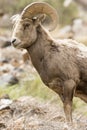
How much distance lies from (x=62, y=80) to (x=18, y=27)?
127 centimetres

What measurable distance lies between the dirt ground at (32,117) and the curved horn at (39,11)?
1840mm

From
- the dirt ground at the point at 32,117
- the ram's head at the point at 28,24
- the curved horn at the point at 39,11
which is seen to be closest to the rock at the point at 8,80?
the dirt ground at the point at 32,117

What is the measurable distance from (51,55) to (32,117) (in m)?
1.55

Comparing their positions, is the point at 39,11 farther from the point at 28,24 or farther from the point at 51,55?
the point at 51,55

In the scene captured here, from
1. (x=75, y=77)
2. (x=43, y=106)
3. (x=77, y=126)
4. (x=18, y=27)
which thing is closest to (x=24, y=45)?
(x=18, y=27)

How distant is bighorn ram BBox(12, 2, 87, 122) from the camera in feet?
36.3

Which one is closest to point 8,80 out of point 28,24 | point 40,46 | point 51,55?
point 40,46

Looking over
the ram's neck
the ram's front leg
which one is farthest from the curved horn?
the ram's front leg

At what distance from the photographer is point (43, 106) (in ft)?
44.7

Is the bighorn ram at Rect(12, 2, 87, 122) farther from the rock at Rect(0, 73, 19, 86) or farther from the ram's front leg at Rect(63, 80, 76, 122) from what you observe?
the rock at Rect(0, 73, 19, 86)

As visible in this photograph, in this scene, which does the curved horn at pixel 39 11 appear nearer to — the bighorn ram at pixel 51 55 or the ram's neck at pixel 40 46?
the bighorn ram at pixel 51 55

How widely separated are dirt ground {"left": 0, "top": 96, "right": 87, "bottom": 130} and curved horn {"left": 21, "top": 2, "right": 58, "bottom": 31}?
184 centimetres

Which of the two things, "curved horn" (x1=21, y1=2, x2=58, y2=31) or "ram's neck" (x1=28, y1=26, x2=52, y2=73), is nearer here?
"curved horn" (x1=21, y1=2, x2=58, y2=31)

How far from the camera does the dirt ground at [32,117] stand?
Result: 36.0ft
